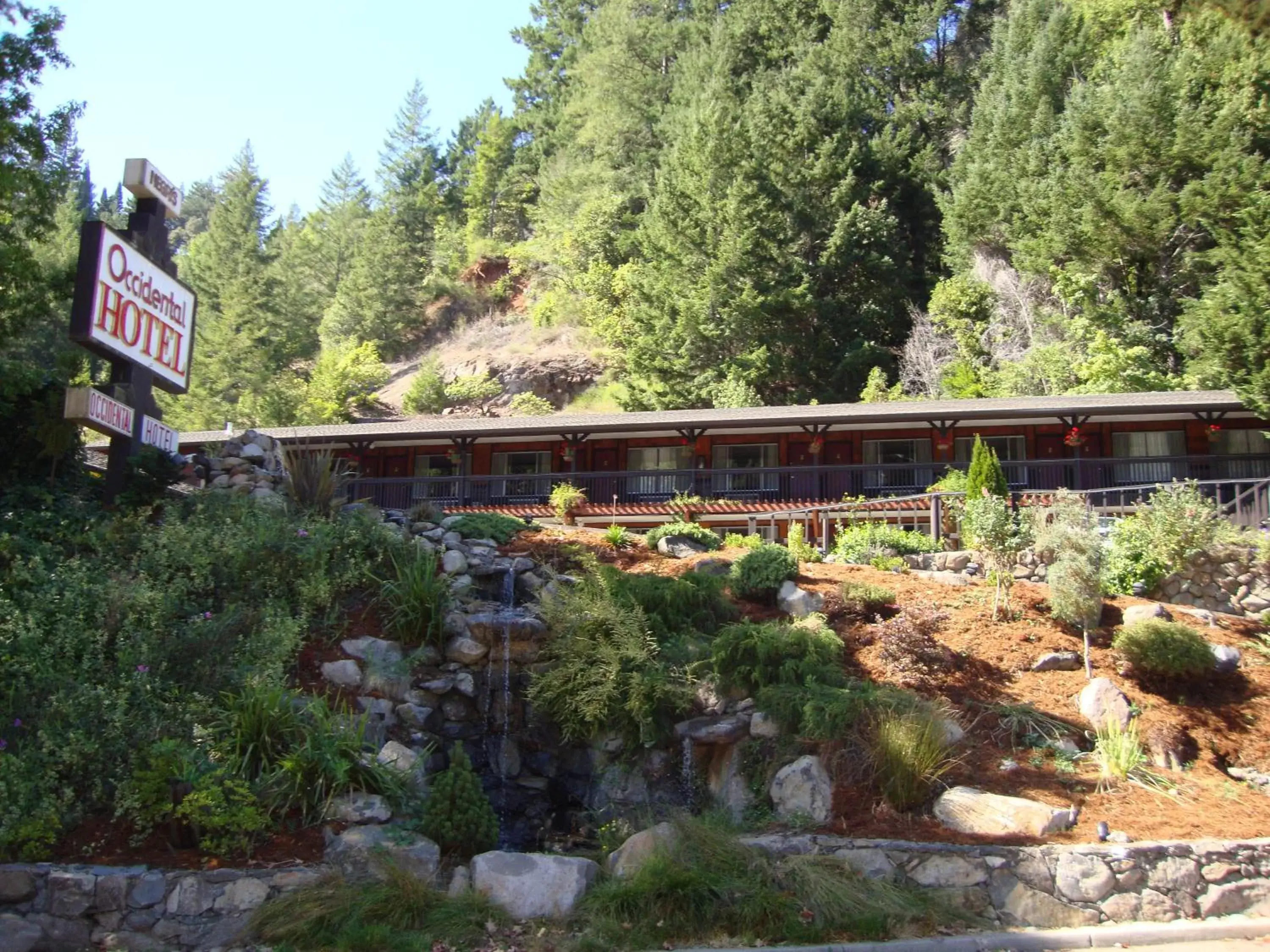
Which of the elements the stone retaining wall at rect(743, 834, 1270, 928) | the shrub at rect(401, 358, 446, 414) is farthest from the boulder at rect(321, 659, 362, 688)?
the shrub at rect(401, 358, 446, 414)

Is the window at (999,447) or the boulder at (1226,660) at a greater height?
the window at (999,447)

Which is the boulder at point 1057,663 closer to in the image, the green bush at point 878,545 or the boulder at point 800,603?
the boulder at point 800,603

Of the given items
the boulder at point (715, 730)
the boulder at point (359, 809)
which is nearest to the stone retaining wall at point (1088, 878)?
the boulder at point (715, 730)

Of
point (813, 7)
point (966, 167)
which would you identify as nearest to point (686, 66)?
point (813, 7)

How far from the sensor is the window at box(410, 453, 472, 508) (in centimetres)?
2927

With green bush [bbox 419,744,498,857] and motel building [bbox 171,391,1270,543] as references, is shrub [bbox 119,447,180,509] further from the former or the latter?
green bush [bbox 419,744,498,857]

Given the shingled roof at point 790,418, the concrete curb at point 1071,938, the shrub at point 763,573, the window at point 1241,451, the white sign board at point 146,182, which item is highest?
the white sign board at point 146,182

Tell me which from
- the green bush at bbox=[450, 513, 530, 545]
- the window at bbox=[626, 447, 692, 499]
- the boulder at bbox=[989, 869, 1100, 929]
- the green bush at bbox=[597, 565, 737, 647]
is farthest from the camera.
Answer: the window at bbox=[626, 447, 692, 499]

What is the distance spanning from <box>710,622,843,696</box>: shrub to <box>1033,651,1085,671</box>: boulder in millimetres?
2426

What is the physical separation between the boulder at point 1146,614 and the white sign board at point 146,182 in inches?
606

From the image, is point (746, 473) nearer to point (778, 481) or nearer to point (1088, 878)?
point (778, 481)

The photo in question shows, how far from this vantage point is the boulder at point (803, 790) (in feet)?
38.1

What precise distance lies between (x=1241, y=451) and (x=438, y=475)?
2105 cm

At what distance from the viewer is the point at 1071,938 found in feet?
31.8
